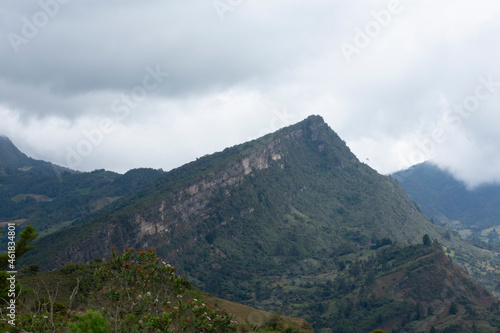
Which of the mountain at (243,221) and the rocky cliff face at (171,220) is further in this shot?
the mountain at (243,221)

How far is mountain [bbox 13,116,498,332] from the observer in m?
97.8

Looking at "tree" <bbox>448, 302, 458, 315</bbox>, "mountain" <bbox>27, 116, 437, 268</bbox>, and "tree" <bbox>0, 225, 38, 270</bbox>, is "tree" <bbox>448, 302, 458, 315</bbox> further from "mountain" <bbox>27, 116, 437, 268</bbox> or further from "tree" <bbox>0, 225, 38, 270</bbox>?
"tree" <bbox>0, 225, 38, 270</bbox>

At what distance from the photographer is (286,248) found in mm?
155875

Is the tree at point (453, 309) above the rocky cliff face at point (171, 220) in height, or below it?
below

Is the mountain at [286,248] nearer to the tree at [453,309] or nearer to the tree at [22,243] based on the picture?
the tree at [453,309]

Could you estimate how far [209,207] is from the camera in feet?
529

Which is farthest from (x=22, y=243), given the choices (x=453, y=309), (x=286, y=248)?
(x=286, y=248)

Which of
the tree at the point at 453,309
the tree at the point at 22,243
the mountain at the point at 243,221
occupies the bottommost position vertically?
the tree at the point at 453,309

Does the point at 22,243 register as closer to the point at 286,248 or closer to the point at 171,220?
the point at 171,220

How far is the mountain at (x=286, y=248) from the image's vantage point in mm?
97750

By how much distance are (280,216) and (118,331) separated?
15463cm

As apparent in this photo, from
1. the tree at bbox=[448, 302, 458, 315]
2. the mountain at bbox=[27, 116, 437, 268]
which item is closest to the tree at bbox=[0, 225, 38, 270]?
the mountain at bbox=[27, 116, 437, 268]

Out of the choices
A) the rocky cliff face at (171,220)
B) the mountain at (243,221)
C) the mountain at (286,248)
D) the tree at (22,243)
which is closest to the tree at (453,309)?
the mountain at (286,248)

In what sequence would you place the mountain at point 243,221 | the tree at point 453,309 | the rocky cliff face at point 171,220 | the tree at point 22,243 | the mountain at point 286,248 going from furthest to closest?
1. the mountain at point 243,221
2. the rocky cliff face at point 171,220
3. the mountain at point 286,248
4. the tree at point 453,309
5. the tree at point 22,243
